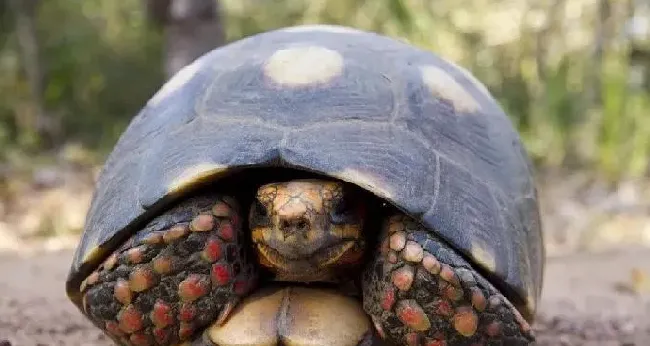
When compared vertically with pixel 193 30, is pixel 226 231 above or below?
above

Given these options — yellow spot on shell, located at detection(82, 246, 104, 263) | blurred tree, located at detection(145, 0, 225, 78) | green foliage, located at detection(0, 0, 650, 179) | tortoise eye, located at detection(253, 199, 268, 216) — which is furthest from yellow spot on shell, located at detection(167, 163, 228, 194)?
green foliage, located at detection(0, 0, 650, 179)

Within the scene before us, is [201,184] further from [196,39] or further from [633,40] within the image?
[633,40]

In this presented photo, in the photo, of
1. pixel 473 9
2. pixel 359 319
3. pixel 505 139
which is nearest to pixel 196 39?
pixel 505 139

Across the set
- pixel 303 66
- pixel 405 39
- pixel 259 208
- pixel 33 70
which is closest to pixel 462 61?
pixel 405 39

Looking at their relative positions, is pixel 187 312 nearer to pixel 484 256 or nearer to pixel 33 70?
pixel 484 256

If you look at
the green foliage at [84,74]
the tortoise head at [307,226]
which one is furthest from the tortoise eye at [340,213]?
the green foliage at [84,74]

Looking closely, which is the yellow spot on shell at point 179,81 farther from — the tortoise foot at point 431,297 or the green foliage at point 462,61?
the green foliage at point 462,61
